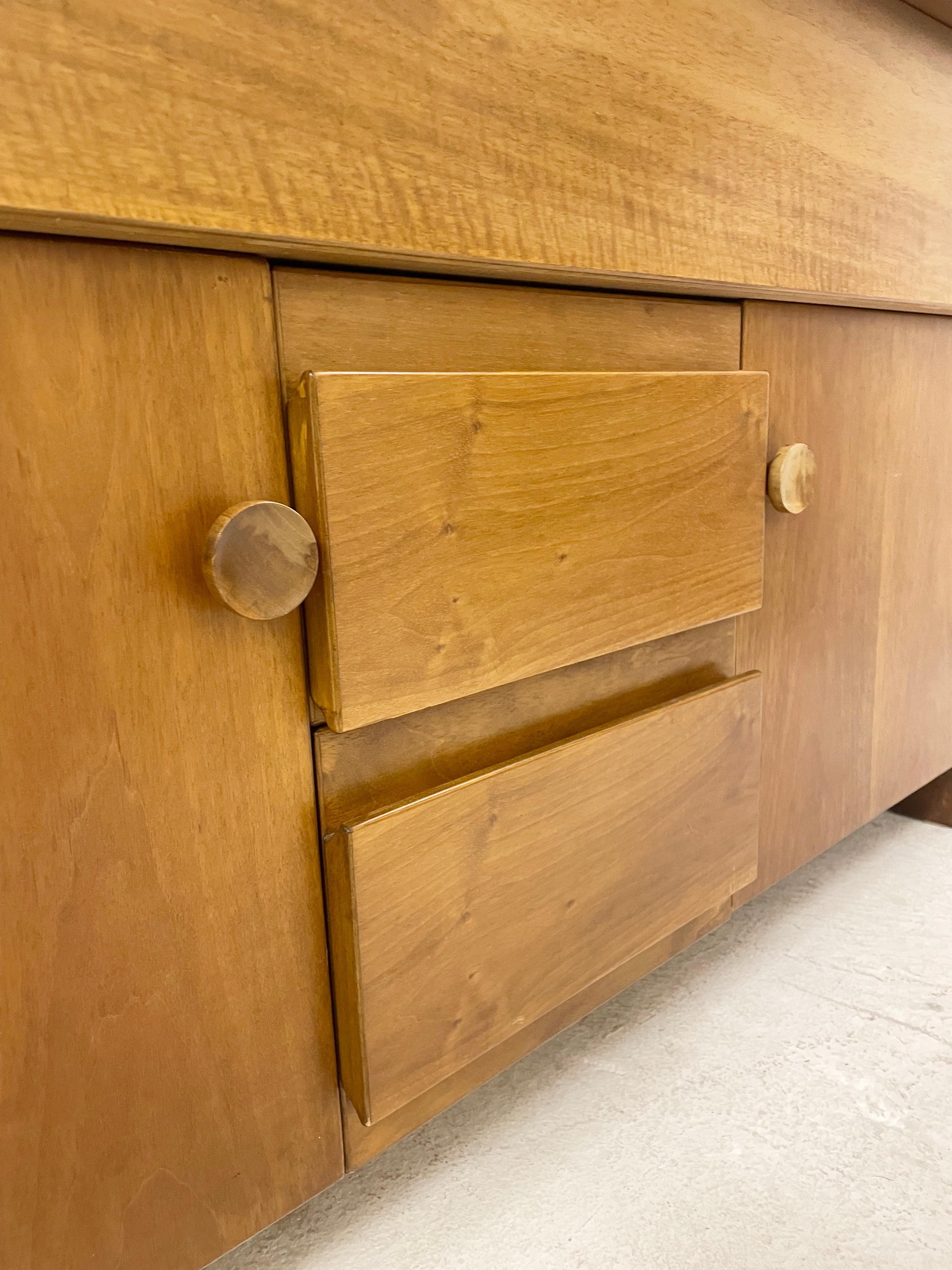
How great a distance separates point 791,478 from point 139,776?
40 cm

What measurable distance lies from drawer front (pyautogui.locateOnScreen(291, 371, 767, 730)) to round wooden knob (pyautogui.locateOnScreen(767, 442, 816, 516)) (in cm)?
3

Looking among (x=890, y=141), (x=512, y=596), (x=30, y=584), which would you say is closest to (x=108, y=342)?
(x=30, y=584)

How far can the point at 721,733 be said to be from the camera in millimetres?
542

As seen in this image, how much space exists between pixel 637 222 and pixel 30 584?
31 cm

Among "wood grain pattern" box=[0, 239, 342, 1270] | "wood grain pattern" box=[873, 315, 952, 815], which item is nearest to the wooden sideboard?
"wood grain pattern" box=[0, 239, 342, 1270]

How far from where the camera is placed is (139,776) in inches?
12.6


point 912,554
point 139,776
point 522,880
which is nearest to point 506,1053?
point 522,880

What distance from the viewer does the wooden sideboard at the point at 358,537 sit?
0.29 m

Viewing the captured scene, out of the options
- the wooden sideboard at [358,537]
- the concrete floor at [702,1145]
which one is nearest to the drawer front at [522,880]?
the wooden sideboard at [358,537]

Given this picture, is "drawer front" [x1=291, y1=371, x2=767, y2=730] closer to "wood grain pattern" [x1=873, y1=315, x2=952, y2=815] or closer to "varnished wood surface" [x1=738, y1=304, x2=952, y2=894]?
"varnished wood surface" [x1=738, y1=304, x2=952, y2=894]

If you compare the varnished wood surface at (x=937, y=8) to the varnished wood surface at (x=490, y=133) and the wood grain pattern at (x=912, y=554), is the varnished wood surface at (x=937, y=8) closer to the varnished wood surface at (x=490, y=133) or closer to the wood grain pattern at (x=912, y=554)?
the varnished wood surface at (x=490, y=133)

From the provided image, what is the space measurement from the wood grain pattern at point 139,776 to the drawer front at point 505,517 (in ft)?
0.09

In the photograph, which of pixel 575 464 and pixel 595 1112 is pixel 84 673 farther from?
pixel 595 1112

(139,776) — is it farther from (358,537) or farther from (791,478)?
(791,478)
